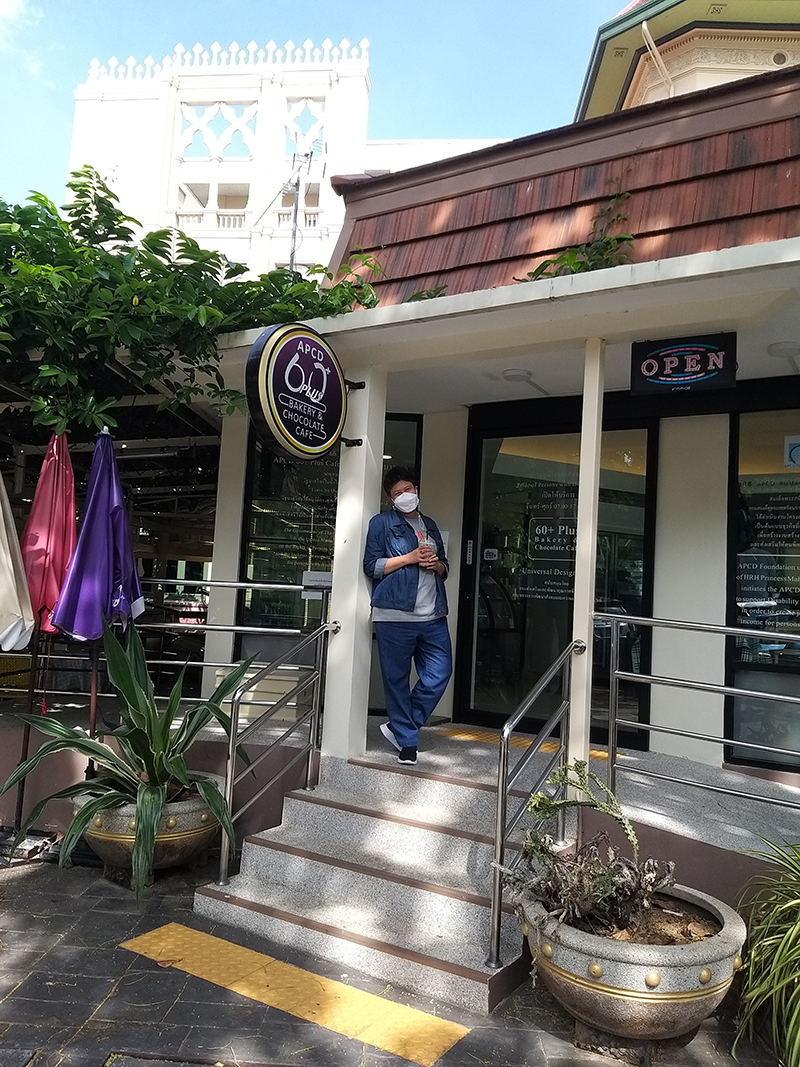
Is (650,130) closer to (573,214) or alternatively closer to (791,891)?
(573,214)

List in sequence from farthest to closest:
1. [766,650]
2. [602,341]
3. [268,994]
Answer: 1. [766,650]
2. [602,341]
3. [268,994]

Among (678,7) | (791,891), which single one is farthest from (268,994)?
(678,7)

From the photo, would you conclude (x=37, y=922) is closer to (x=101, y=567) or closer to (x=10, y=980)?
(x=10, y=980)

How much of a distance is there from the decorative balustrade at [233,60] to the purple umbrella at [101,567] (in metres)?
21.9

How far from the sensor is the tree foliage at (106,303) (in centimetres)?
437

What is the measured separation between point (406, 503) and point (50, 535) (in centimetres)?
212

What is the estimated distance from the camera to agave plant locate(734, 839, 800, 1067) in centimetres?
259

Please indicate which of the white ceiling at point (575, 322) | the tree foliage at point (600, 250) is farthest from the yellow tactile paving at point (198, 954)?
the tree foliage at point (600, 250)

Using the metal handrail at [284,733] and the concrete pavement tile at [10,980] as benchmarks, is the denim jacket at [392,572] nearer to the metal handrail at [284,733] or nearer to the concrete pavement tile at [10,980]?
the metal handrail at [284,733]

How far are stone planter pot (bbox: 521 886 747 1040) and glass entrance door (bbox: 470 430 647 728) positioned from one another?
8.59 ft

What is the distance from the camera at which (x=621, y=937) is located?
2.78m

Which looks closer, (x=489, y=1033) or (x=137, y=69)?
(x=489, y=1033)

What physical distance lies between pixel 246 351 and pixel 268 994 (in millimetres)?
3380

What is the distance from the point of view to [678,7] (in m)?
7.93
